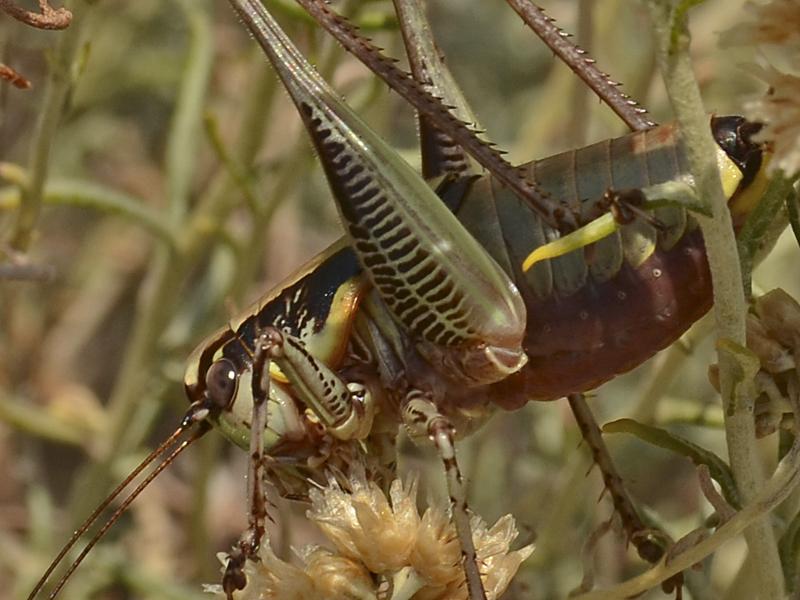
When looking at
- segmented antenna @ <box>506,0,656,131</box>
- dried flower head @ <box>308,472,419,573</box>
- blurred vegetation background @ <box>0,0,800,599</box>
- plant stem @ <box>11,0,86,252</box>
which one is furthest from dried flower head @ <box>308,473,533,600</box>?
plant stem @ <box>11,0,86,252</box>

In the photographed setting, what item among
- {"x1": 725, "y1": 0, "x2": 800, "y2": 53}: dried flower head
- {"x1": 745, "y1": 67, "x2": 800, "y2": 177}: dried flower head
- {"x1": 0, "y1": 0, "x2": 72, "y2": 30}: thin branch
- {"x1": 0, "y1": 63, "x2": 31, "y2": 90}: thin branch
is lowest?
{"x1": 745, "y1": 67, "x2": 800, "y2": 177}: dried flower head

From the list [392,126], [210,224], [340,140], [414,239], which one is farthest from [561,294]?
[392,126]

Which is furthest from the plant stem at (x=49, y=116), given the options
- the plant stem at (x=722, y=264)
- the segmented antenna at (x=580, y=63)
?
the plant stem at (x=722, y=264)

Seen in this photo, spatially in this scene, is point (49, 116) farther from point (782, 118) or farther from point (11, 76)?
point (782, 118)

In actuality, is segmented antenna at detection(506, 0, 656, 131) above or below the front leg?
above

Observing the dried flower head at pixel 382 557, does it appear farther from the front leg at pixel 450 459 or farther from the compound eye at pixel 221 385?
the compound eye at pixel 221 385

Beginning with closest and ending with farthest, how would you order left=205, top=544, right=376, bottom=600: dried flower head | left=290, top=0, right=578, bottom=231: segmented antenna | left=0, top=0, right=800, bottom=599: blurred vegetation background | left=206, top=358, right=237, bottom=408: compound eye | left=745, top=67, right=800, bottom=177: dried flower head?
left=745, top=67, right=800, bottom=177: dried flower head, left=205, top=544, right=376, bottom=600: dried flower head, left=290, top=0, right=578, bottom=231: segmented antenna, left=206, top=358, right=237, bottom=408: compound eye, left=0, top=0, right=800, bottom=599: blurred vegetation background

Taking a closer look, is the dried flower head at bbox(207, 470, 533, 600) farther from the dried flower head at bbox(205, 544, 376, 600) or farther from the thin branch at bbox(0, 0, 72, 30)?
the thin branch at bbox(0, 0, 72, 30)
